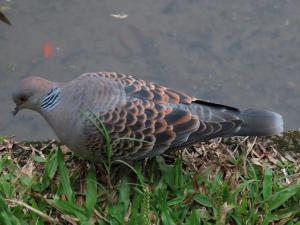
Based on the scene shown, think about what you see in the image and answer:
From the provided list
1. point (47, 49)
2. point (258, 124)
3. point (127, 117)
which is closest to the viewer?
point (127, 117)

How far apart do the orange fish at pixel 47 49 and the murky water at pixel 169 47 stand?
3 centimetres

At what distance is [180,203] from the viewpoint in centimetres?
370

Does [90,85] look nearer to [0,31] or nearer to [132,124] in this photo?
[132,124]

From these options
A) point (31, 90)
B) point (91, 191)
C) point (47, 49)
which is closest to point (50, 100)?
point (31, 90)

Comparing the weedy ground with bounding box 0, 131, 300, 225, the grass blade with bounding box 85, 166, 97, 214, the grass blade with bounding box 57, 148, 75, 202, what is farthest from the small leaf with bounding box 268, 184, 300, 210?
the grass blade with bounding box 57, 148, 75, 202

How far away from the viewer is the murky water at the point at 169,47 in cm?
516

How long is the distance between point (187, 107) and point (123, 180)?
547mm

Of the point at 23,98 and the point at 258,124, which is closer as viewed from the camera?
the point at 23,98

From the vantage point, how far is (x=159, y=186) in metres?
3.75

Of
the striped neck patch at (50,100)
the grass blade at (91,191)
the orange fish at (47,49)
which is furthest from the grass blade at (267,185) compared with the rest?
the orange fish at (47,49)

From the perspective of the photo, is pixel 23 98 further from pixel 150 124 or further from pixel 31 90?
pixel 150 124

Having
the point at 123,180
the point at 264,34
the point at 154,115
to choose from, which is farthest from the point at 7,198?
the point at 264,34

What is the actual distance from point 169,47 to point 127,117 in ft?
6.16

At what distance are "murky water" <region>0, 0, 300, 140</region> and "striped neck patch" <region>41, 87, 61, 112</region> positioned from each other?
1254mm
